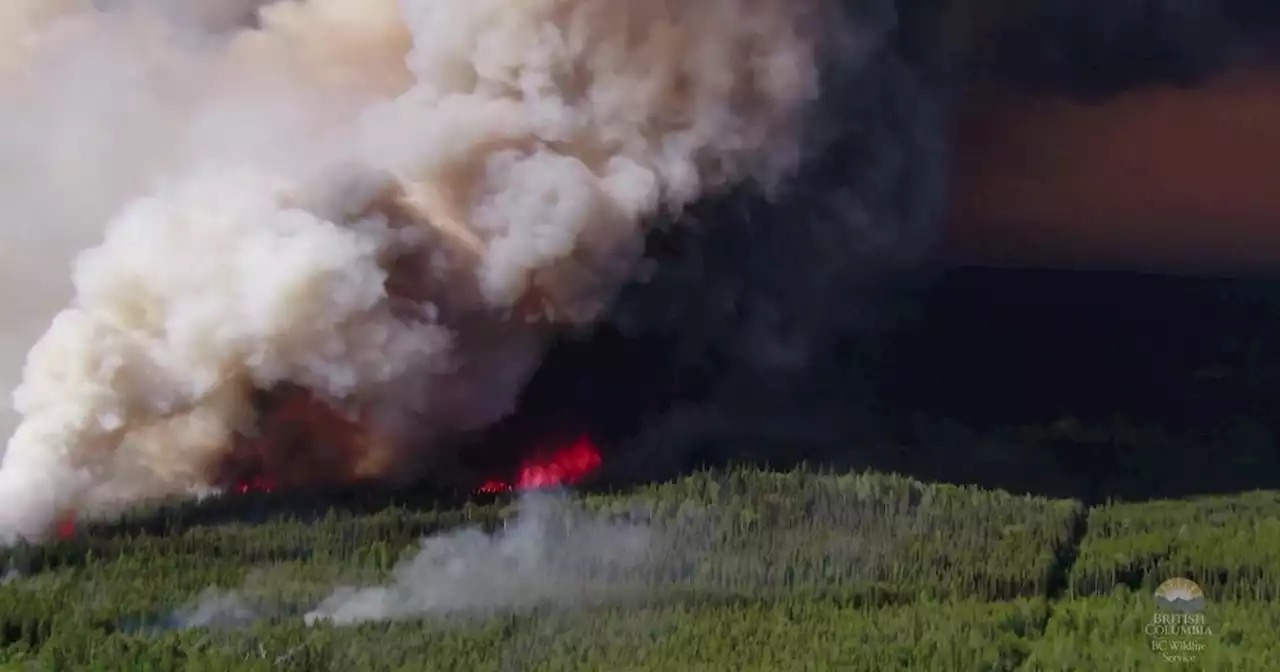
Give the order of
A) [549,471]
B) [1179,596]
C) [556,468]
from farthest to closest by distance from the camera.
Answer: [556,468] < [549,471] < [1179,596]

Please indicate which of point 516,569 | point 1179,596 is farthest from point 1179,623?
point 516,569

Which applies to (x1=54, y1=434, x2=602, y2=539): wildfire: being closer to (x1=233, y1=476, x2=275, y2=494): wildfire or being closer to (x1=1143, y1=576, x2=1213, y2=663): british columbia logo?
(x1=233, y1=476, x2=275, y2=494): wildfire

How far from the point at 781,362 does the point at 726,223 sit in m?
4.49

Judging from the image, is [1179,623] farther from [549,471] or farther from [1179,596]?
[549,471]

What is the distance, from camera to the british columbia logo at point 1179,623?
53.4ft

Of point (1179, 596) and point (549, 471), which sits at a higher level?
point (549, 471)

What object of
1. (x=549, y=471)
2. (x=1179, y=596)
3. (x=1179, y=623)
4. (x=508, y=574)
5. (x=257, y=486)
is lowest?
(x=1179, y=623)

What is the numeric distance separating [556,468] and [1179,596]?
32.8 ft

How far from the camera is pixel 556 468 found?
23969mm

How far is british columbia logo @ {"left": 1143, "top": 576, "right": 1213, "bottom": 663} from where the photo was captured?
1628 cm

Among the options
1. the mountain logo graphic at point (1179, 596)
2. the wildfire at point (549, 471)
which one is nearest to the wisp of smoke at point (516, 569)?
the wildfire at point (549, 471)

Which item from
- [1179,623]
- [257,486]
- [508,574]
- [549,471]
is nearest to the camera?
[1179,623]

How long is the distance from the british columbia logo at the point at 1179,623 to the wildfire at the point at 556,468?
9.20 meters

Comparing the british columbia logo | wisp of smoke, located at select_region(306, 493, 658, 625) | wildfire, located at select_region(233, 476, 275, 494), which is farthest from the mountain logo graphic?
wildfire, located at select_region(233, 476, 275, 494)
